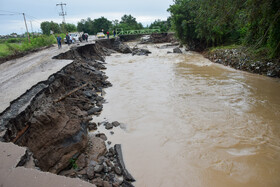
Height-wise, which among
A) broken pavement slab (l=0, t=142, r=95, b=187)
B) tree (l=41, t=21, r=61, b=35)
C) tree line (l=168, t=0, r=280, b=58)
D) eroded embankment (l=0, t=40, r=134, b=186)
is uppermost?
tree (l=41, t=21, r=61, b=35)

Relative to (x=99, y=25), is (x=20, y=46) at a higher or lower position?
lower

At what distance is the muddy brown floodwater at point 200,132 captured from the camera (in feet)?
14.1

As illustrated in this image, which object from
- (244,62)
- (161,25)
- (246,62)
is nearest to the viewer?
(246,62)

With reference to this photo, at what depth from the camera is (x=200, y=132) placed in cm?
594

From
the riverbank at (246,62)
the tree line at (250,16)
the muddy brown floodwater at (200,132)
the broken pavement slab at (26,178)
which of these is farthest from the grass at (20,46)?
the riverbank at (246,62)

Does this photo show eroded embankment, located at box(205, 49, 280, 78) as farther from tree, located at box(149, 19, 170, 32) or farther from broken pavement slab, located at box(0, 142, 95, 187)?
tree, located at box(149, 19, 170, 32)

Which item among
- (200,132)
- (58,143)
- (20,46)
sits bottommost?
(200,132)

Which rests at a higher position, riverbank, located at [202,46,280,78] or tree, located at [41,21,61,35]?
tree, located at [41,21,61,35]

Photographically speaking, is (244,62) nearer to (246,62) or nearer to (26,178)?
(246,62)

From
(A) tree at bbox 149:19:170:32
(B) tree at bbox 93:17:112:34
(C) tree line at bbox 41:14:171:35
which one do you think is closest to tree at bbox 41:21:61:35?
(C) tree line at bbox 41:14:171:35

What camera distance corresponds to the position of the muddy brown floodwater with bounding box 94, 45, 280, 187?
4.30 meters

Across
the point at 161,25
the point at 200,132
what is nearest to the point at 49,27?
the point at 161,25

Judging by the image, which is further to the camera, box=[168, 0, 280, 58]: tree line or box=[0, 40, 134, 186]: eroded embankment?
box=[168, 0, 280, 58]: tree line

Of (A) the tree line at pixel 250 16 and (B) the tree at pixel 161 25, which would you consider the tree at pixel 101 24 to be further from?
(A) the tree line at pixel 250 16
